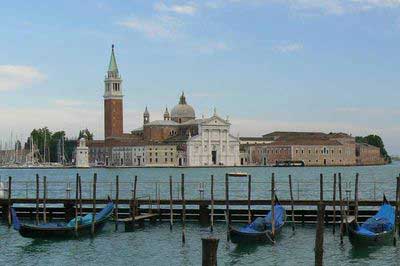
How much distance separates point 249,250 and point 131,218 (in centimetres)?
529

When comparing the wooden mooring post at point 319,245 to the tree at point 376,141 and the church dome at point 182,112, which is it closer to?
the church dome at point 182,112

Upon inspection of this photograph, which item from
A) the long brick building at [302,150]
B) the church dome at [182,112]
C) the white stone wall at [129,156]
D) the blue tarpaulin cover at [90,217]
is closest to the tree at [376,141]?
the long brick building at [302,150]

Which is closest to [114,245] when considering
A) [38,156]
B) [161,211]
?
[161,211]

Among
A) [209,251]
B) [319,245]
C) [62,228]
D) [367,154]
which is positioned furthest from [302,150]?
[209,251]

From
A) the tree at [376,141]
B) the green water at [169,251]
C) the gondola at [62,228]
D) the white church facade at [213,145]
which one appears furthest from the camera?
the tree at [376,141]

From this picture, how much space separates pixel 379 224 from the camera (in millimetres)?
20438

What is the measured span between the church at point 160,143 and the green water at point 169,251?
89395 mm

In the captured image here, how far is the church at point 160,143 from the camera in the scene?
113m

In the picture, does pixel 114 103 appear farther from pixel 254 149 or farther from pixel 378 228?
pixel 378 228

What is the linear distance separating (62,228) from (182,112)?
103877 millimetres

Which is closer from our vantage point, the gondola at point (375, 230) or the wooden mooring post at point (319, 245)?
the wooden mooring post at point (319, 245)

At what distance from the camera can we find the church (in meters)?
113

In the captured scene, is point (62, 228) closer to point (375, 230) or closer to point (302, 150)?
point (375, 230)

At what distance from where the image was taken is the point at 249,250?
19.6 metres
